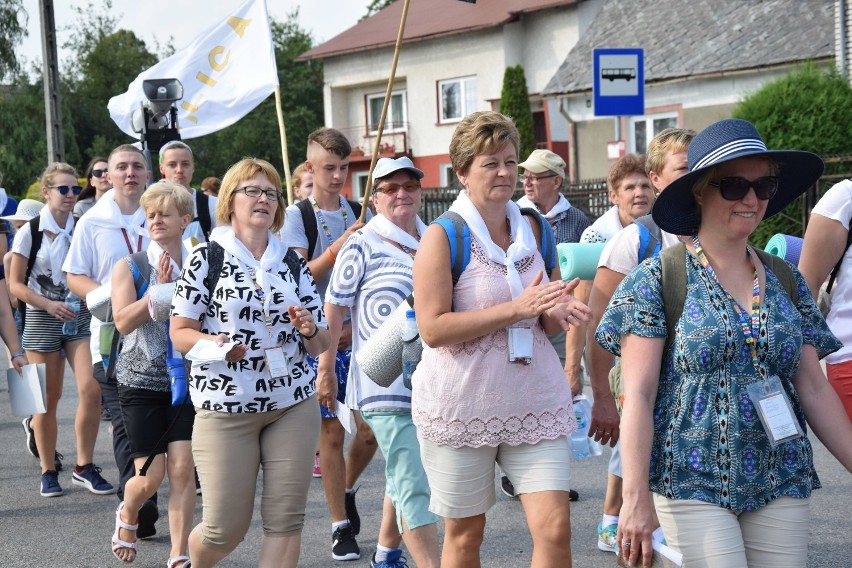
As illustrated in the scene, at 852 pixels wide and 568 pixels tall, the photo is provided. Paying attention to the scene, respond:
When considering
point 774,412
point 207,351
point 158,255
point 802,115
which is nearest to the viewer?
point 774,412

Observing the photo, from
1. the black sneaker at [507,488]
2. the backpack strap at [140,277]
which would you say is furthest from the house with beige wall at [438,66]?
the backpack strap at [140,277]

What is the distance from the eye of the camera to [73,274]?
6828 mm

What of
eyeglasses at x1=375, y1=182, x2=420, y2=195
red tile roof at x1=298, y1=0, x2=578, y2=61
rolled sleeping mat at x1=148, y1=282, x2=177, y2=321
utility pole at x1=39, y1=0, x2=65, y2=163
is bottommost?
rolled sleeping mat at x1=148, y1=282, x2=177, y2=321

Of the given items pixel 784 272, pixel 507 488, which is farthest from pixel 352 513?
pixel 784 272

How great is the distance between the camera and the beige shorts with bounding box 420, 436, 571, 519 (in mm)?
4082

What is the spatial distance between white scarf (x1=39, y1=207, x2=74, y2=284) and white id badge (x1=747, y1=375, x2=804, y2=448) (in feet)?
19.6

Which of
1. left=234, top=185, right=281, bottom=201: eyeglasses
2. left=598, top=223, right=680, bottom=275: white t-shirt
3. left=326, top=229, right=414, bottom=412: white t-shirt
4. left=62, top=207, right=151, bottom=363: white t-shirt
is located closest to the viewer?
left=598, top=223, right=680, bottom=275: white t-shirt

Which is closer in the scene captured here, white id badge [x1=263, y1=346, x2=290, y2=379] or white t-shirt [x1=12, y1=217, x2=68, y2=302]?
white id badge [x1=263, y1=346, x2=290, y2=379]

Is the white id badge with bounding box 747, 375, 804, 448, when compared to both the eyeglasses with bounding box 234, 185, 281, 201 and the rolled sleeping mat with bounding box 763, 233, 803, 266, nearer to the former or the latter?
the rolled sleeping mat with bounding box 763, 233, 803, 266

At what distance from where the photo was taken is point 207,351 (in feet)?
15.1

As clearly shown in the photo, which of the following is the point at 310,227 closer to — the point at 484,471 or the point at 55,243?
the point at 55,243

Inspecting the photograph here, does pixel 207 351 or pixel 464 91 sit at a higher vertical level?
pixel 464 91

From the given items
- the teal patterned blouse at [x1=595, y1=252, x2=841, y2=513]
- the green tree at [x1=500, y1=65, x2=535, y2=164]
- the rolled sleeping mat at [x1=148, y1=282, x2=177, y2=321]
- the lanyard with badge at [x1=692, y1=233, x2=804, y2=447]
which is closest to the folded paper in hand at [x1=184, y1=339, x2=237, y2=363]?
the rolled sleeping mat at [x1=148, y1=282, x2=177, y2=321]

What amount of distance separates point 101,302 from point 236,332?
1.61 m
